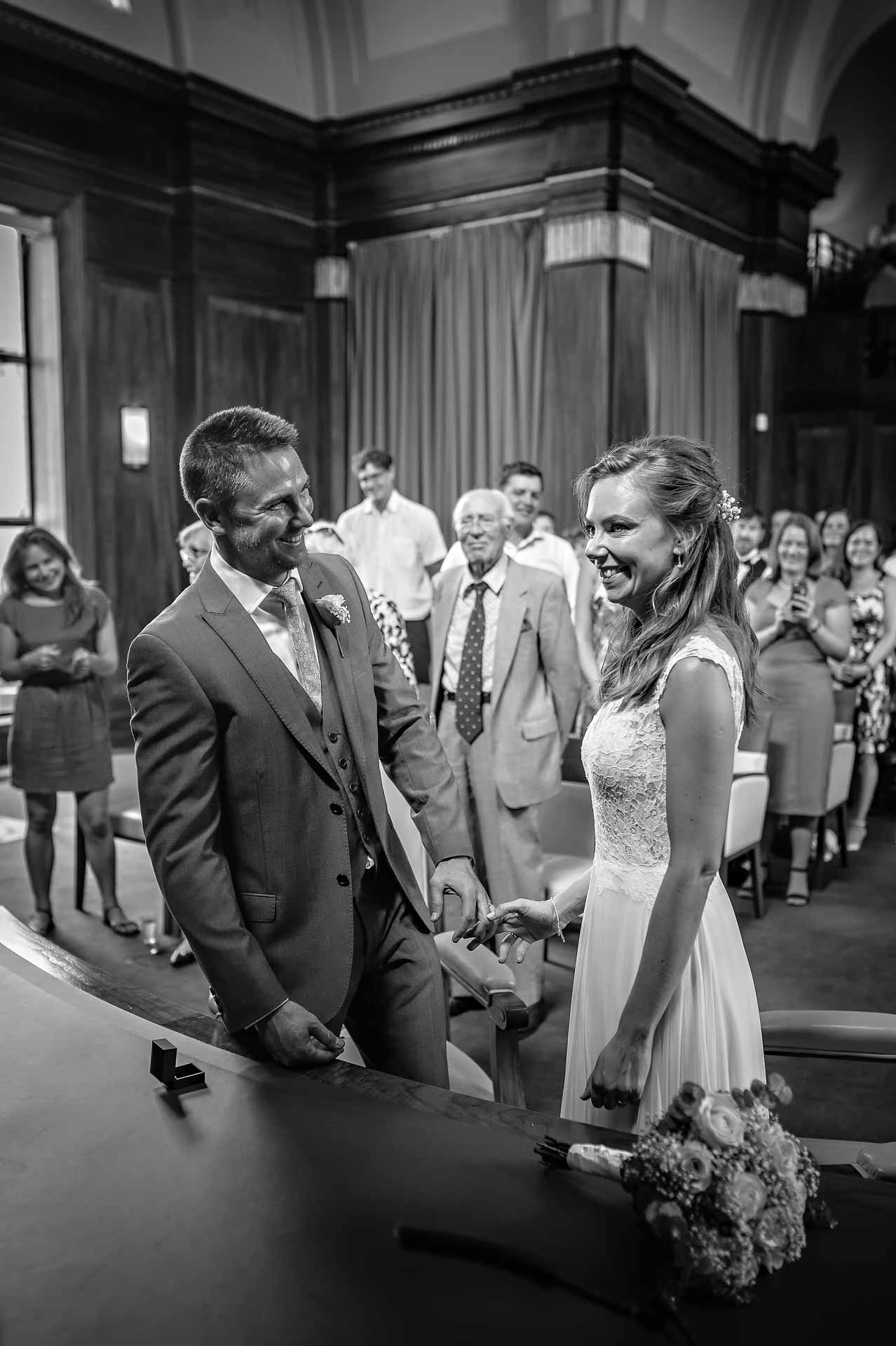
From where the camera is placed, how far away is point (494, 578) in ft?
13.4

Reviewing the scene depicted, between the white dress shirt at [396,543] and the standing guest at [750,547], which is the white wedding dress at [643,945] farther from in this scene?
the white dress shirt at [396,543]

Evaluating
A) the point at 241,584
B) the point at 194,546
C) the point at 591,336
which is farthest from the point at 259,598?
the point at 591,336

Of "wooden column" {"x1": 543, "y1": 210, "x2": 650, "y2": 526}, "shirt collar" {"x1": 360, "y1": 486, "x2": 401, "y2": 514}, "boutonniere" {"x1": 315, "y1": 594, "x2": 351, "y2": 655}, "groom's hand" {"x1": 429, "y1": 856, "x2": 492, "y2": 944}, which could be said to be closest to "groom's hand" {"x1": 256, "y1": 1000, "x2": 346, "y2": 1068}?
"groom's hand" {"x1": 429, "y1": 856, "x2": 492, "y2": 944}

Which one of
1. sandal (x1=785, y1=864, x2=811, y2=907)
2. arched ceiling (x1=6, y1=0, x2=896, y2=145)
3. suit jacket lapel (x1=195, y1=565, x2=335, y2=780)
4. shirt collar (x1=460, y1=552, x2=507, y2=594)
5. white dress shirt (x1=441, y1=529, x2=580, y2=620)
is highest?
arched ceiling (x1=6, y1=0, x2=896, y2=145)

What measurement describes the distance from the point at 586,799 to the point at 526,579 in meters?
0.81

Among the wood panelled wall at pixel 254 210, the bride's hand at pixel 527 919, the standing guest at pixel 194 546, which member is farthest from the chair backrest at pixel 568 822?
the wood panelled wall at pixel 254 210

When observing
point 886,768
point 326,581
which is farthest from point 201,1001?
point 886,768

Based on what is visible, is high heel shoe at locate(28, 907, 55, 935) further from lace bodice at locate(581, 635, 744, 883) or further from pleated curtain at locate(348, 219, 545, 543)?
pleated curtain at locate(348, 219, 545, 543)

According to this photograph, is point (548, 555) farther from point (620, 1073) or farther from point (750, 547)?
point (620, 1073)

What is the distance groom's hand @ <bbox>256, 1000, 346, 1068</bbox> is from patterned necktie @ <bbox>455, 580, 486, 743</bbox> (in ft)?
7.27

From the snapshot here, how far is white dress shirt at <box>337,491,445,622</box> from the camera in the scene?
679 centimetres

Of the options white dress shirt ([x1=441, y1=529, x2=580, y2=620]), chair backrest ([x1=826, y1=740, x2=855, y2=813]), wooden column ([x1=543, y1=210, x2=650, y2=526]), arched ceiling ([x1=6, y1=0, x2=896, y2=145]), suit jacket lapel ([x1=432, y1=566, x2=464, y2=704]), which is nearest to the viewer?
suit jacket lapel ([x1=432, y1=566, x2=464, y2=704])

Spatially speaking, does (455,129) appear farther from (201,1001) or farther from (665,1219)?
(665,1219)

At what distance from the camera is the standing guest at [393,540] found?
21.9 ft
